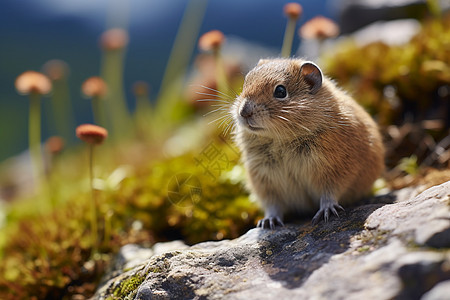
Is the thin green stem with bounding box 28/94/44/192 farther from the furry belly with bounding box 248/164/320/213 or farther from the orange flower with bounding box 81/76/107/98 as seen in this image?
the furry belly with bounding box 248/164/320/213

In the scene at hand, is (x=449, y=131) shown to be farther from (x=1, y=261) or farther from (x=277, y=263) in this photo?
(x=1, y=261)

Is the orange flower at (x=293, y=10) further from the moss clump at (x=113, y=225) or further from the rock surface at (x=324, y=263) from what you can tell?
the rock surface at (x=324, y=263)

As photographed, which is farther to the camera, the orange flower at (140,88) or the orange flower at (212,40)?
the orange flower at (140,88)

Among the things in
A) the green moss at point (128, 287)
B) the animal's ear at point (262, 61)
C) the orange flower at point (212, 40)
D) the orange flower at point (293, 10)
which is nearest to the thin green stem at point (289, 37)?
the orange flower at point (293, 10)

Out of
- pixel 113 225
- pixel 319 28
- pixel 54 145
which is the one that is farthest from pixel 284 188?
pixel 54 145

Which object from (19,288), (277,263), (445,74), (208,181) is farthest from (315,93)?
(19,288)

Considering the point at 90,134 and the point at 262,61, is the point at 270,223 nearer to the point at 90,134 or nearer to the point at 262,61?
the point at 262,61
